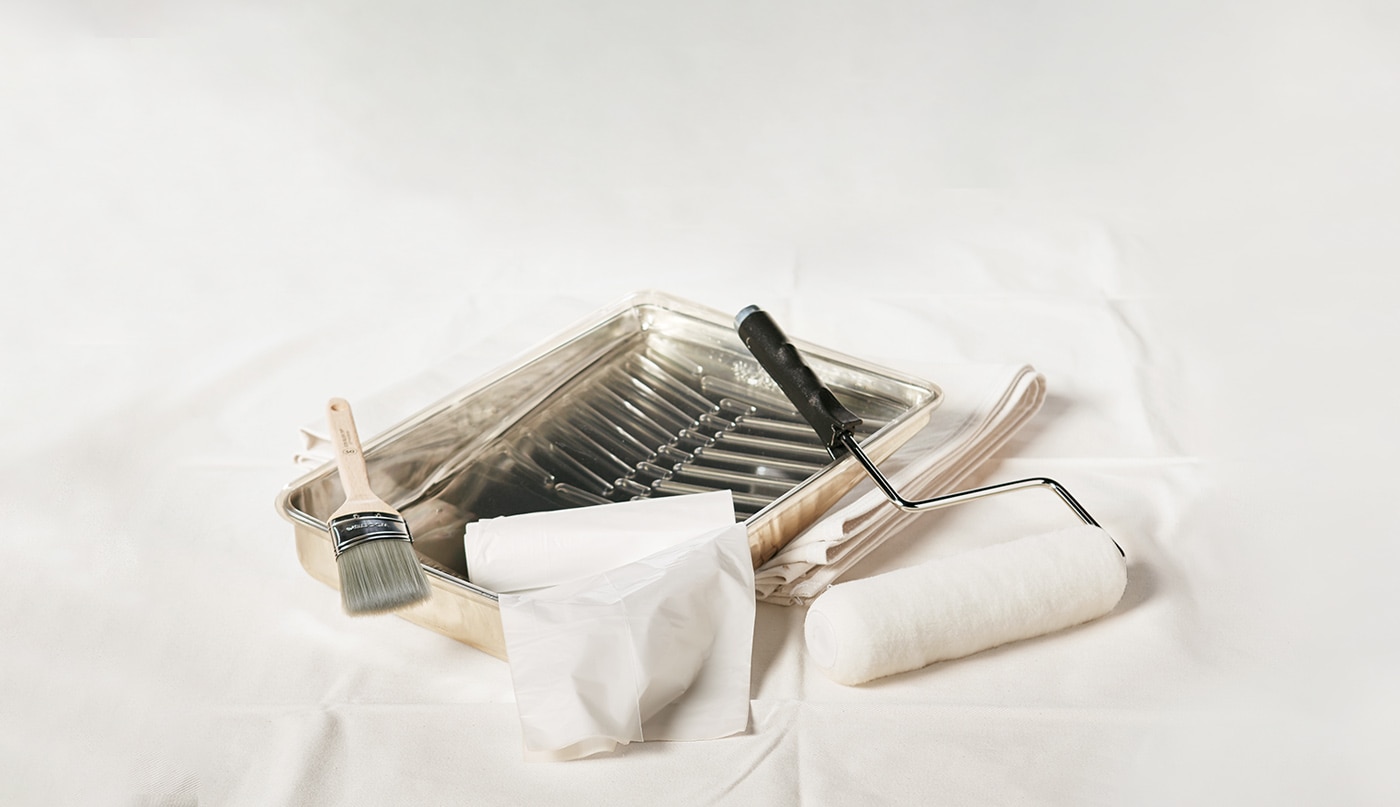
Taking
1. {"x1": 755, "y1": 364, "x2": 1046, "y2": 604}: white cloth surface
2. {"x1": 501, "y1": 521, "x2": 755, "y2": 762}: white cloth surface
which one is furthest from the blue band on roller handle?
{"x1": 755, "y1": 364, "x2": 1046, "y2": 604}: white cloth surface

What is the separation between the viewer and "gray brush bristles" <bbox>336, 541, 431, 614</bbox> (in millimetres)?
901

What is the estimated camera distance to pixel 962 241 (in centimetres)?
188

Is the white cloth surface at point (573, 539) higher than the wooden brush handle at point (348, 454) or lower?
lower

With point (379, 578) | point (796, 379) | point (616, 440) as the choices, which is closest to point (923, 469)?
point (796, 379)

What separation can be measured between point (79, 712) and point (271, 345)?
703 millimetres

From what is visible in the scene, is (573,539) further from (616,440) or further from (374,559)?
(616,440)

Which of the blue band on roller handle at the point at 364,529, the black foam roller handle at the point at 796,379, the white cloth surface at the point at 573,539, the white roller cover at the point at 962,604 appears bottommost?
the white roller cover at the point at 962,604

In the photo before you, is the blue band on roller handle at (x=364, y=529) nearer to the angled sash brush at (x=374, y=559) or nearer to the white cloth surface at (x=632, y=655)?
the angled sash brush at (x=374, y=559)

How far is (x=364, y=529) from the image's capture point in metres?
0.93

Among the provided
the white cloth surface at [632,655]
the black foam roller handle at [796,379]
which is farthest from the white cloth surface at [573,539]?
the black foam roller handle at [796,379]

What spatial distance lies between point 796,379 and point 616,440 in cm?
20

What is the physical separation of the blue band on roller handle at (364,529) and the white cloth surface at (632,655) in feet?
0.35

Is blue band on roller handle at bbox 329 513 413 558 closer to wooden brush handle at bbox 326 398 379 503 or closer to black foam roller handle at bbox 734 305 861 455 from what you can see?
wooden brush handle at bbox 326 398 379 503

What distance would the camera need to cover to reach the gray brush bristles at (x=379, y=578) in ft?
2.96
